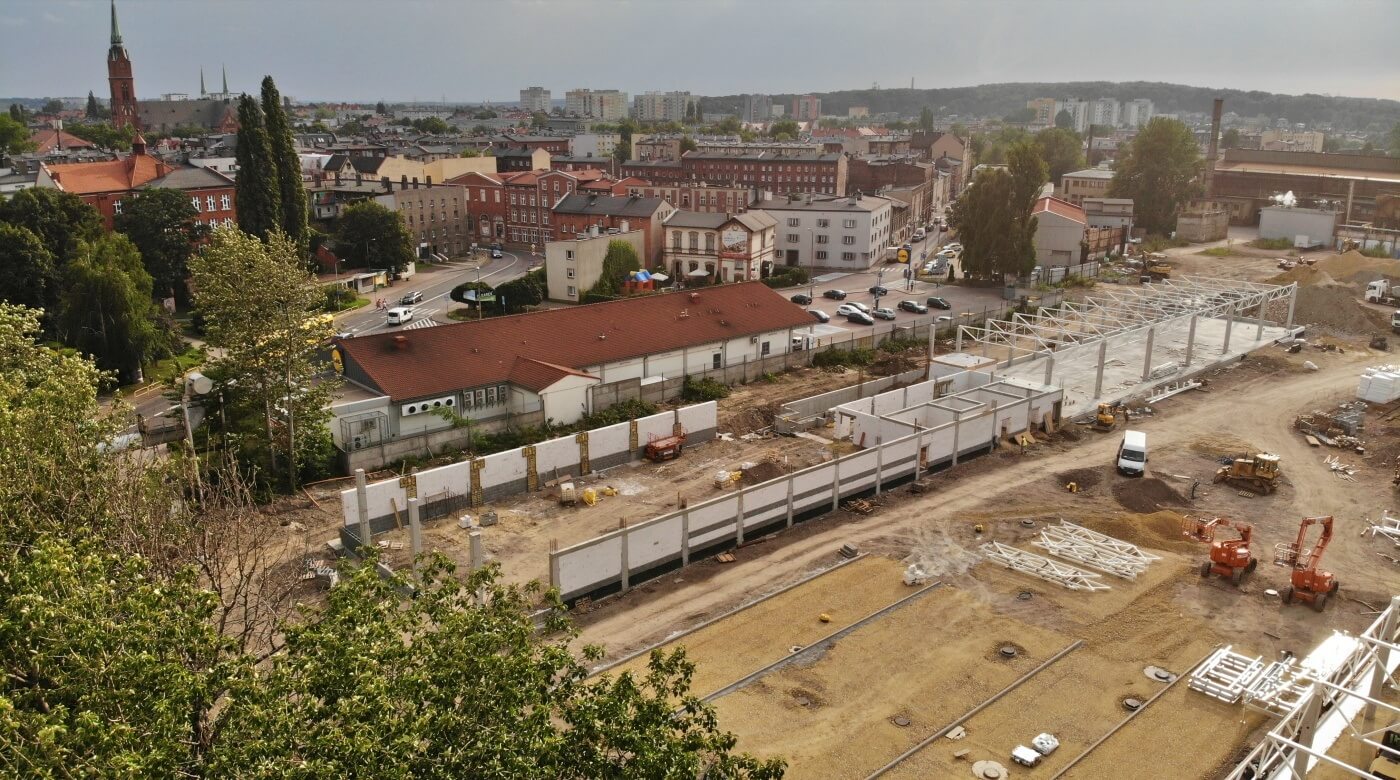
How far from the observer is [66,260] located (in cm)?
4975

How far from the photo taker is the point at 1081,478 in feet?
102

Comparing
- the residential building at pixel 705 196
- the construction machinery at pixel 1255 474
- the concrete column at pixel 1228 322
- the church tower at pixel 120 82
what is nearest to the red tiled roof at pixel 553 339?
the concrete column at pixel 1228 322

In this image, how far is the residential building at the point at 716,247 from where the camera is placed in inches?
2598

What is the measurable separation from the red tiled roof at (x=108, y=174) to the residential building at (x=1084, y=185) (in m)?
86.2

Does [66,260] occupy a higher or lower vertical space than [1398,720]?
higher

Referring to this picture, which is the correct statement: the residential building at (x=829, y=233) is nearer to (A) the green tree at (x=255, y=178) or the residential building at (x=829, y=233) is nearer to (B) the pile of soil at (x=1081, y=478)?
(A) the green tree at (x=255, y=178)

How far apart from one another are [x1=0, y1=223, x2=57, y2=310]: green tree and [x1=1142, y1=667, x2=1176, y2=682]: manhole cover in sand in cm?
4973

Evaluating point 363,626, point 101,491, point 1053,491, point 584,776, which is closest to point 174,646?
point 363,626

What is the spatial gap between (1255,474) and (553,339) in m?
24.8

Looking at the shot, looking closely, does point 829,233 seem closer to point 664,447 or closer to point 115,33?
point 664,447

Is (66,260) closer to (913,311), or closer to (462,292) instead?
(462,292)

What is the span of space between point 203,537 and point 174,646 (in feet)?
19.6

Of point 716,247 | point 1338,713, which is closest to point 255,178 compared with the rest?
point 716,247

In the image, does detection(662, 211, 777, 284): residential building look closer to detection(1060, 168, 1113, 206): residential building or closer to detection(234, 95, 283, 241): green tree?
detection(234, 95, 283, 241): green tree
